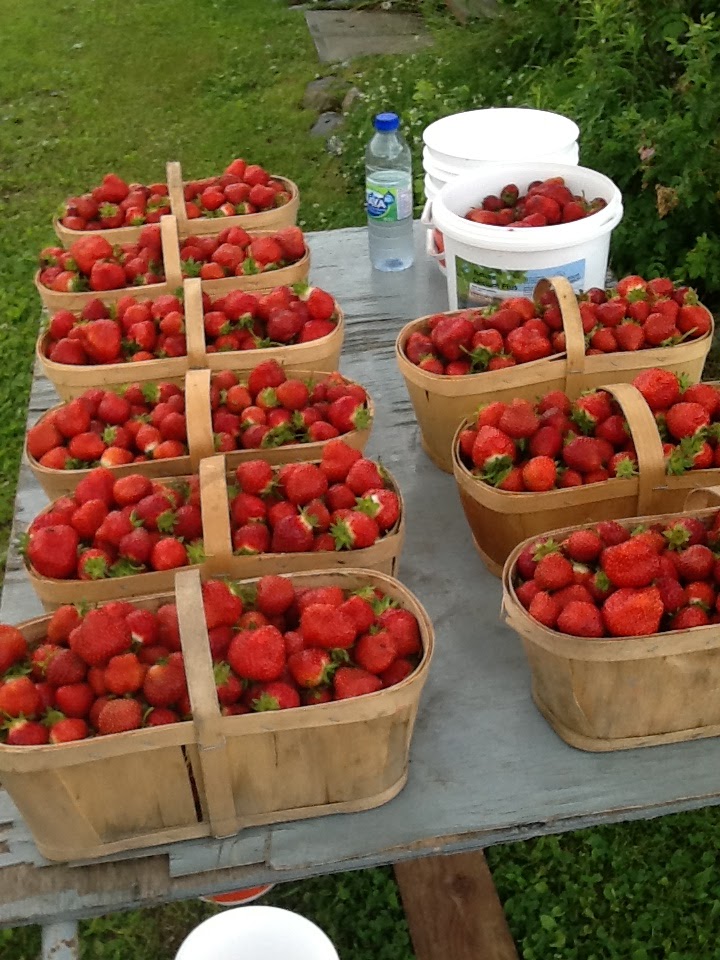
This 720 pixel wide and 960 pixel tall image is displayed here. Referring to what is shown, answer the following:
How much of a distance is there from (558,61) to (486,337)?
2679 mm

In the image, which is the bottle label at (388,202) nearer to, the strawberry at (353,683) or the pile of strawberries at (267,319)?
the pile of strawberries at (267,319)

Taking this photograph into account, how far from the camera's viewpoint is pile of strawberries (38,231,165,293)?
2012mm

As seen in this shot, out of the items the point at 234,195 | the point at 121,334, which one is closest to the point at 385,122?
the point at 234,195

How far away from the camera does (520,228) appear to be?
71.5 inches

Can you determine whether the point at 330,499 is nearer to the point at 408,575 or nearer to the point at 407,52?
the point at 408,575

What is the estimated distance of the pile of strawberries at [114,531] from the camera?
1.30 metres

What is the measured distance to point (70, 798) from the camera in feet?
3.57

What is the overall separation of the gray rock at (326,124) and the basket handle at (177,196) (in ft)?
10.1

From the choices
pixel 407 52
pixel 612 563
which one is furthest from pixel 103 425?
pixel 407 52

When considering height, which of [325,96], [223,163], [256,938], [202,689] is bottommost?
[223,163]

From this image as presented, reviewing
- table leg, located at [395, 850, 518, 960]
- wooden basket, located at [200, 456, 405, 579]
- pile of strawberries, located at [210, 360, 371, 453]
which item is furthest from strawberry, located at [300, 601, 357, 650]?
table leg, located at [395, 850, 518, 960]

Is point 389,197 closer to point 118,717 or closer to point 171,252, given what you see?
point 171,252

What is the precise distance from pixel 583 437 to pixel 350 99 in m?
4.22

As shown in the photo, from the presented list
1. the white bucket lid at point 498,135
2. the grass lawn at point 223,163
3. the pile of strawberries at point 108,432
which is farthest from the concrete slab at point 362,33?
the pile of strawberries at point 108,432
